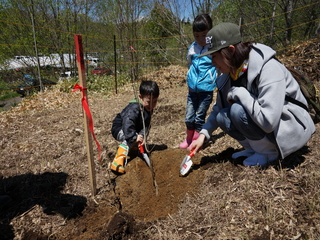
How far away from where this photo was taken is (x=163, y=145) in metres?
3.54

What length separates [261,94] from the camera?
1.91 meters

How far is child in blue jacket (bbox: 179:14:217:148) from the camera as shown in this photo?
10.1ft

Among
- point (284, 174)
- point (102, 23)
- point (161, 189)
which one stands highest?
point (102, 23)

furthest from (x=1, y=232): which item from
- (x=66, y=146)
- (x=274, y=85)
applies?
(x=274, y=85)

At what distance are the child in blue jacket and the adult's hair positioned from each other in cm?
111

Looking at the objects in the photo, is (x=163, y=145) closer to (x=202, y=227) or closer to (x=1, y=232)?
(x=202, y=227)

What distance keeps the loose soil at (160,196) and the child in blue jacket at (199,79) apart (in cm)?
42

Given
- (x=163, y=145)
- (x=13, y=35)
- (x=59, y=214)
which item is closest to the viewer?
(x=59, y=214)

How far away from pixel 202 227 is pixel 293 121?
3.70 feet

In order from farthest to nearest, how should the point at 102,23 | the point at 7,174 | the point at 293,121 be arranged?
the point at 102,23
the point at 7,174
the point at 293,121

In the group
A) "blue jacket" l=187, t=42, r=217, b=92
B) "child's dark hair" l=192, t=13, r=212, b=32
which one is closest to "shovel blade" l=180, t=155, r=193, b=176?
"blue jacket" l=187, t=42, r=217, b=92

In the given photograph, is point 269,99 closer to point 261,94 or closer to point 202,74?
point 261,94

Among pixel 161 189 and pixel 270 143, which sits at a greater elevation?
pixel 270 143

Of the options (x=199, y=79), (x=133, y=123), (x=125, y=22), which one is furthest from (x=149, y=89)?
(x=125, y=22)
